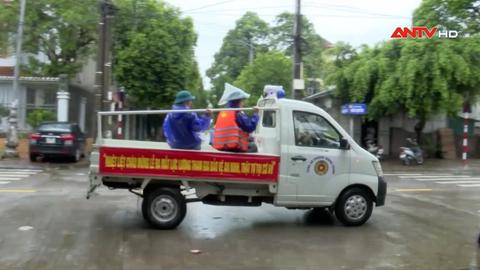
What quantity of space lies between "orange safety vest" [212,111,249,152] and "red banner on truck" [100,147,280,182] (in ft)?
0.92

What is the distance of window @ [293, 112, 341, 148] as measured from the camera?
855 centimetres

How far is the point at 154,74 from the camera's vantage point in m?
27.1

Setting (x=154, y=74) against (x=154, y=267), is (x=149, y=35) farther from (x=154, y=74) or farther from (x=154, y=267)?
(x=154, y=267)

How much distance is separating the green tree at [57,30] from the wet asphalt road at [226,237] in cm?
1550

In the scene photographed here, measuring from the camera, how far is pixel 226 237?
25.8 feet

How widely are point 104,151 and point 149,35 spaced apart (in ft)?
66.0

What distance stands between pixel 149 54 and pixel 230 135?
1923 centimetres

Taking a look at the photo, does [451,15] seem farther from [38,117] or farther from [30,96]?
[30,96]

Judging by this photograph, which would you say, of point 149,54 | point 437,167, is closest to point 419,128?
point 437,167

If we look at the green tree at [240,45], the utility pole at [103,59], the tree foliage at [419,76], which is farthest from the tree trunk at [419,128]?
the green tree at [240,45]

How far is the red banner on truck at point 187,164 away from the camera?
25.6 feet

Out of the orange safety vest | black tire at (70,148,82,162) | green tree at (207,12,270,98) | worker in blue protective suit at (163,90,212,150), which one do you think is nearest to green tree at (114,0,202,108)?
black tire at (70,148,82,162)

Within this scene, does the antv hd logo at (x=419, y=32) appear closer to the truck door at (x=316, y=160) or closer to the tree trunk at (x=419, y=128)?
the tree trunk at (x=419, y=128)

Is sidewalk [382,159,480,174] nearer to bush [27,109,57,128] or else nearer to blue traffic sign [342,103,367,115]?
blue traffic sign [342,103,367,115]
